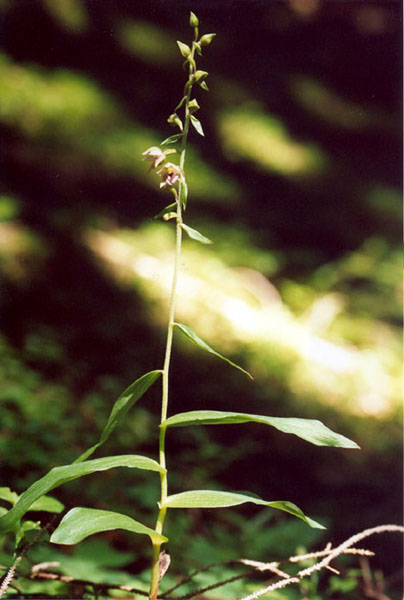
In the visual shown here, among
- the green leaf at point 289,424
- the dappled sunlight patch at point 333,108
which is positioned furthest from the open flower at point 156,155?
the dappled sunlight patch at point 333,108

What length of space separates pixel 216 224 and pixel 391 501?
1.25 meters

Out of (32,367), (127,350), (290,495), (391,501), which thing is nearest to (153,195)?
(127,350)

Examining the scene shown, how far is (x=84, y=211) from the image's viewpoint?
2.06 m

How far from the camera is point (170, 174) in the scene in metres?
0.71

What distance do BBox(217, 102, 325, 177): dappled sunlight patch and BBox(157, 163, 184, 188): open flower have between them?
184cm

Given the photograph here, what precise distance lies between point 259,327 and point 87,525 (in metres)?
1.33

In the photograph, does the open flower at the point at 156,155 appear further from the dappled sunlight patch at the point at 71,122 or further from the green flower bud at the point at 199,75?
the dappled sunlight patch at the point at 71,122

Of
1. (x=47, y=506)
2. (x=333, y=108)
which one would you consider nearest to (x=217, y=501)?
(x=47, y=506)

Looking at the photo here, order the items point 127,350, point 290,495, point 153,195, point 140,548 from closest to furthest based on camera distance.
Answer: point 140,548 → point 290,495 → point 127,350 → point 153,195

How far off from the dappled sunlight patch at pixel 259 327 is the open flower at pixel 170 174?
0.98 m

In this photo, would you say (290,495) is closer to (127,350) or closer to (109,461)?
(127,350)

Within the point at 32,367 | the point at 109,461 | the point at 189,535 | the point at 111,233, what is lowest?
the point at 189,535

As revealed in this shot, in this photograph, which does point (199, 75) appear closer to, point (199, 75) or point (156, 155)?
point (199, 75)

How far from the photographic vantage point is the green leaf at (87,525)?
54 centimetres
